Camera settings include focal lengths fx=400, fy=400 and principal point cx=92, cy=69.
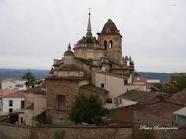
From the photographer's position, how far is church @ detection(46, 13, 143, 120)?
3697cm

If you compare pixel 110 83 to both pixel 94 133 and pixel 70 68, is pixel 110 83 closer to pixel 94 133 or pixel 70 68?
pixel 70 68

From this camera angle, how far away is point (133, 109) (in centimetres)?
3166

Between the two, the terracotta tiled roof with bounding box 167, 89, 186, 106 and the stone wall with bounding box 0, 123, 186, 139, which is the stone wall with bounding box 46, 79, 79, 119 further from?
the stone wall with bounding box 0, 123, 186, 139

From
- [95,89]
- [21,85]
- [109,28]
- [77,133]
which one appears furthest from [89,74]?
[21,85]

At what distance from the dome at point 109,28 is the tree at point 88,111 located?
13866 millimetres

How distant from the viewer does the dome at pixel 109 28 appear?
152 ft

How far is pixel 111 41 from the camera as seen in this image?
1831 inches

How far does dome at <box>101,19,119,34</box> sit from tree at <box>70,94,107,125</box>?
546 inches

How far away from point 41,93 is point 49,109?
9.40 feet

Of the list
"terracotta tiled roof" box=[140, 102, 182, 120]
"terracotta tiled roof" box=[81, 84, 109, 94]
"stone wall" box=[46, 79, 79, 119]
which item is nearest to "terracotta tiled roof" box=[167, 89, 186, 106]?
"terracotta tiled roof" box=[140, 102, 182, 120]

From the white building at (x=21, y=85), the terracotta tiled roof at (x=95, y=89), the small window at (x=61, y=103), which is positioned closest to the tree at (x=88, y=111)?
the terracotta tiled roof at (x=95, y=89)

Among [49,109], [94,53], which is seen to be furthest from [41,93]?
[94,53]

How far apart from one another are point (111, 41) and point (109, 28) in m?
1.53

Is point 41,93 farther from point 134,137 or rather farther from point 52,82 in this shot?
point 134,137
